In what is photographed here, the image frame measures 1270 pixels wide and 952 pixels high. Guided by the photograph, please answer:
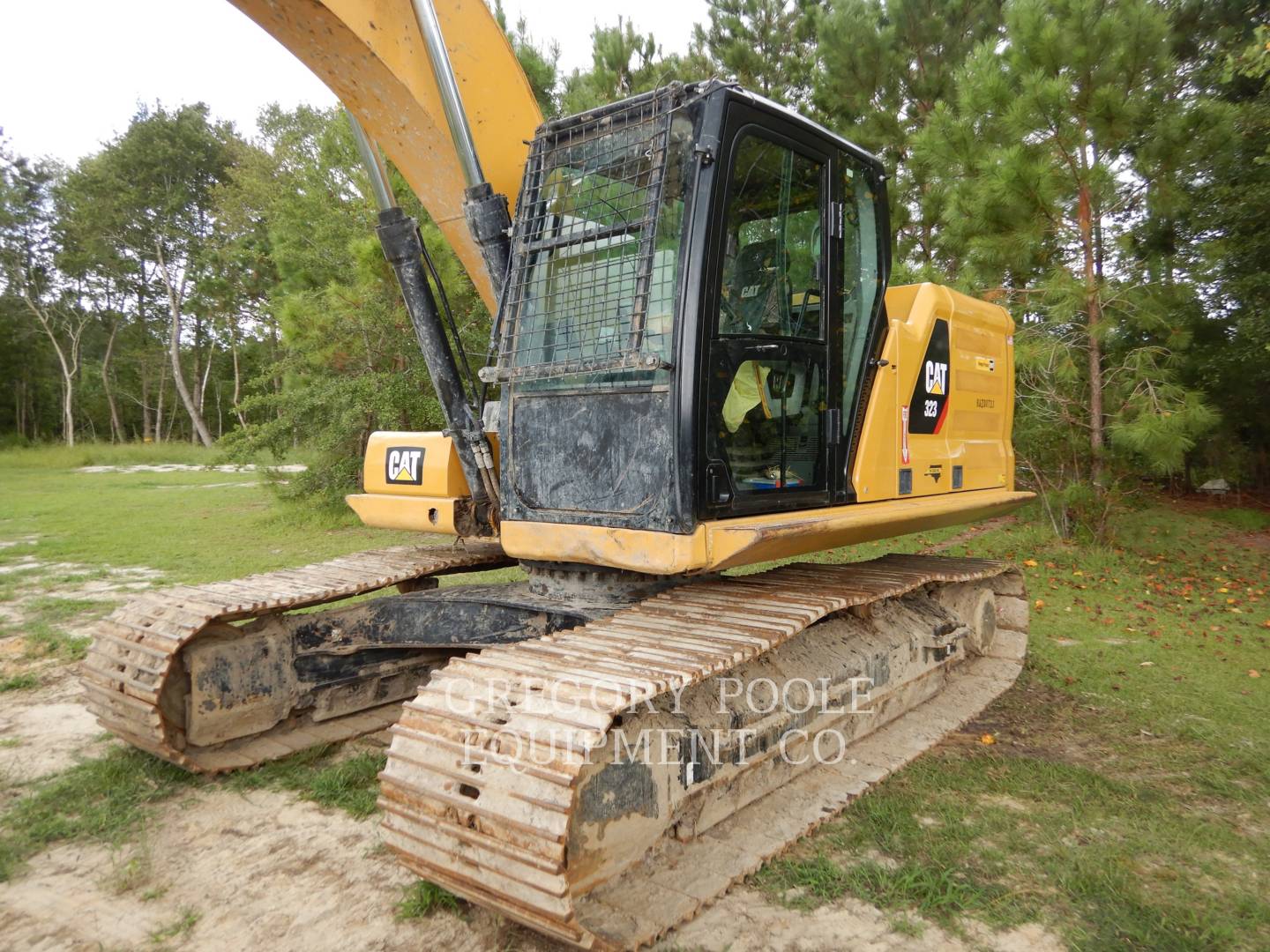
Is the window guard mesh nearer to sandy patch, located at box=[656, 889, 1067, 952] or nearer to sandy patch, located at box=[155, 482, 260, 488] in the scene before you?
sandy patch, located at box=[656, 889, 1067, 952]

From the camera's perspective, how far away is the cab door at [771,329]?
3.01 m

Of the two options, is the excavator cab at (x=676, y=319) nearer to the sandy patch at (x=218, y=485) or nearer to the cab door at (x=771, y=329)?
the cab door at (x=771, y=329)

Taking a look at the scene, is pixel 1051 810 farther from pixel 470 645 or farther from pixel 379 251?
pixel 379 251

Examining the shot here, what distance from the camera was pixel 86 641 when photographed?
18.7ft

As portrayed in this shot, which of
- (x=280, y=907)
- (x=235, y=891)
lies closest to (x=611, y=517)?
(x=280, y=907)

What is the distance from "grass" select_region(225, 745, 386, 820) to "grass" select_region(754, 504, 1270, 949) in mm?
1604

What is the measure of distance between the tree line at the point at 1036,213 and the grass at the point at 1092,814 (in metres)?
2.97

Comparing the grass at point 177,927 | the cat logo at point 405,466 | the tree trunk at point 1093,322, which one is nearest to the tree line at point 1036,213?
the tree trunk at point 1093,322

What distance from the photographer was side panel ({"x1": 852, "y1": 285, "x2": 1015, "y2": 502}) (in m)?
3.79

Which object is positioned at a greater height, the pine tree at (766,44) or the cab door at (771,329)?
the pine tree at (766,44)

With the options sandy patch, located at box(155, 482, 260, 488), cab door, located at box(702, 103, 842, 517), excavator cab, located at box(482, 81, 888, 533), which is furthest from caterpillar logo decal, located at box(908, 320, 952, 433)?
sandy patch, located at box(155, 482, 260, 488)

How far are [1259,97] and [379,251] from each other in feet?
33.5

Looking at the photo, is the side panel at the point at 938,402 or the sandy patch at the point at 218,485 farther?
the sandy patch at the point at 218,485

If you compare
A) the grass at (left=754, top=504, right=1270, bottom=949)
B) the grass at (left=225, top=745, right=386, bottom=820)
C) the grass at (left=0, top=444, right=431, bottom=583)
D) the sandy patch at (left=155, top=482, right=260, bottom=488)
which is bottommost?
the grass at (left=754, top=504, right=1270, bottom=949)
